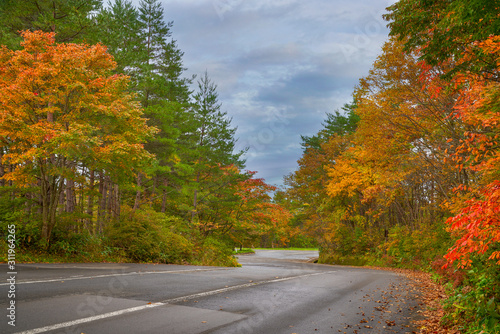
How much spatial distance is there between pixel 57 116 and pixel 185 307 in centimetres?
1075

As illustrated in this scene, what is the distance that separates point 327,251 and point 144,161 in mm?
22022

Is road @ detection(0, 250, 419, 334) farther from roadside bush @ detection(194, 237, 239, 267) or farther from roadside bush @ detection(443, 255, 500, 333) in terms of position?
roadside bush @ detection(194, 237, 239, 267)

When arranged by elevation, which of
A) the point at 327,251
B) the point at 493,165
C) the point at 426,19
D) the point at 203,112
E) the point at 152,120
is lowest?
the point at 327,251

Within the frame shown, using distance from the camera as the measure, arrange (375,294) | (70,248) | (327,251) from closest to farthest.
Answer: (375,294)
(70,248)
(327,251)

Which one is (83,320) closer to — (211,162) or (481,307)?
(481,307)

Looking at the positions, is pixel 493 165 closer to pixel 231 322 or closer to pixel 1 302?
pixel 231 322

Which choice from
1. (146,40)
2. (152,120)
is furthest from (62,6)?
(146,40)

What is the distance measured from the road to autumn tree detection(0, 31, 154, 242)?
170 inches

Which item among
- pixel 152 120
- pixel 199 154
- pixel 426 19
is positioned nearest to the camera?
pixel 426 19

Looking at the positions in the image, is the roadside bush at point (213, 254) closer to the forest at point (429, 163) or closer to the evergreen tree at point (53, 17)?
the forest at point (429, 163)

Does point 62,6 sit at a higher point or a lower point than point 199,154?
higher

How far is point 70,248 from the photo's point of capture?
13.4 meters

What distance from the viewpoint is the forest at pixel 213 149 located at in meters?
6.60

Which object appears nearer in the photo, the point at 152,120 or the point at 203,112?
the point at 152,120
